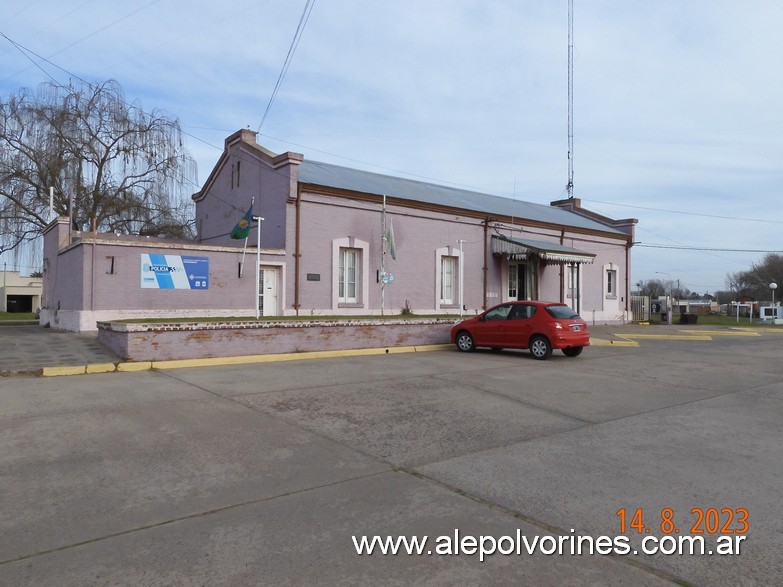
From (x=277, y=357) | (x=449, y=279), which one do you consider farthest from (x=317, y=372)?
(x=449, y=279)

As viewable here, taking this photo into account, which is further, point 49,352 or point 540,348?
point 540,348

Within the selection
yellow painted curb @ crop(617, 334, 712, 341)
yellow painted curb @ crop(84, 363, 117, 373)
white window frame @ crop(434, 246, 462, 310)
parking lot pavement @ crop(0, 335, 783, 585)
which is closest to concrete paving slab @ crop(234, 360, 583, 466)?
parking lot pavement @ crop(0, 335, 783, 585)

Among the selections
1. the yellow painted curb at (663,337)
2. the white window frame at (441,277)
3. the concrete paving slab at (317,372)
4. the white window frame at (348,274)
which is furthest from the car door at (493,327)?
the yellow painted curb at (663,337)

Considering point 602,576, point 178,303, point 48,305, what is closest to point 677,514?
point 602,576

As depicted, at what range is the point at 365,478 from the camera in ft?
17.3

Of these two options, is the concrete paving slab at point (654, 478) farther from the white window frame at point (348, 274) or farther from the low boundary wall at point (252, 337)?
the white window frame at point (348, 274)

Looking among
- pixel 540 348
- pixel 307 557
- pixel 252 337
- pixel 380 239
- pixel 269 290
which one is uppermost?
pixel 380 239

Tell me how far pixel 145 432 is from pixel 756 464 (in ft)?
21.7

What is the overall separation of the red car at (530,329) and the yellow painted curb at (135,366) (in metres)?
8.58

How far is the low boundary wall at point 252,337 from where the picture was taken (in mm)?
12195

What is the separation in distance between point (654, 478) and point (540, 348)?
9.73 meters

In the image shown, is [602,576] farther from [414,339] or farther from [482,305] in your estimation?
[482,305]

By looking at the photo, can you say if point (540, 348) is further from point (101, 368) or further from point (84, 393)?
point (84, 393)

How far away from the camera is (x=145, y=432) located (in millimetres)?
6773
